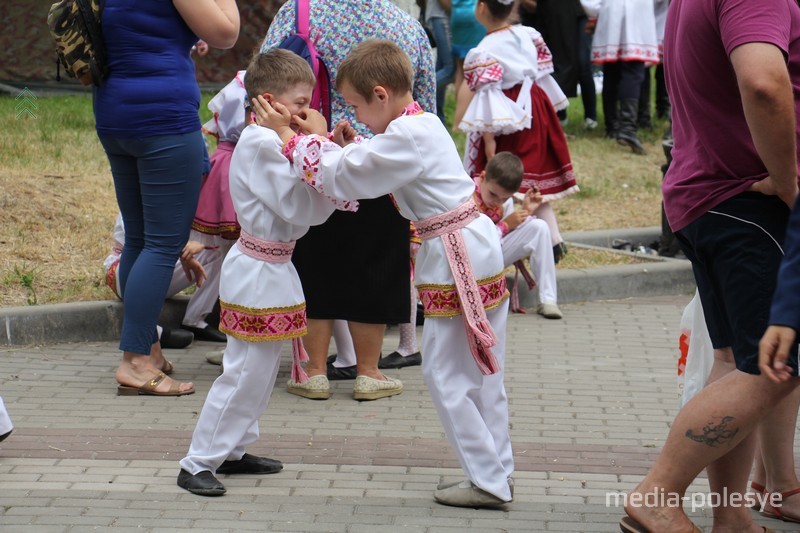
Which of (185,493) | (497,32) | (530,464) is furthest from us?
(497,32)

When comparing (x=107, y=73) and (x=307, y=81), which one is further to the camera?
(x=107, y=73)

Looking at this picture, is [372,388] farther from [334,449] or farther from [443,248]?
[443,248]

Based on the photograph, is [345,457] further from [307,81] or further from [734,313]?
[734,313]

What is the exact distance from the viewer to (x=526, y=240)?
23.3ft

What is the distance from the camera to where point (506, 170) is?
6543 millimetres

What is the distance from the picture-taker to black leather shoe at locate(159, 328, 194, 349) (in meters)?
6.32

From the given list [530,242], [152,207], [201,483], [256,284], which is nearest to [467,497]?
[201,483]

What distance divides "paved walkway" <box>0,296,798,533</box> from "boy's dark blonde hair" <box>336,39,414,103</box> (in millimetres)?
1420

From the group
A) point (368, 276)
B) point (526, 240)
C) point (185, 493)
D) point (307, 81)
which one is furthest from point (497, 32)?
point (185, 493)

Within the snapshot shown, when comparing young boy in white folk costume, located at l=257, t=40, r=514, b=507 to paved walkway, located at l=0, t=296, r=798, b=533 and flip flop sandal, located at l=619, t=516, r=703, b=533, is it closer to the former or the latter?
paved walkway, located at l=0, t=296, r=798, b=533

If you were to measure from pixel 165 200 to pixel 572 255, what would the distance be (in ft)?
11.8

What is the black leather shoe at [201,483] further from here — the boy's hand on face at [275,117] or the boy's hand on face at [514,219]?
the boy's hand on face at [514,219]

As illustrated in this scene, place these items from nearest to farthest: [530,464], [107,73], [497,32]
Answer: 1. [530,464]
2. [107,73]
3. [497,32]

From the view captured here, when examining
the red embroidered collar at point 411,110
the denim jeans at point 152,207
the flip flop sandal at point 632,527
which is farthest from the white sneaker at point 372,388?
the flip flop sandal at point 632,527
